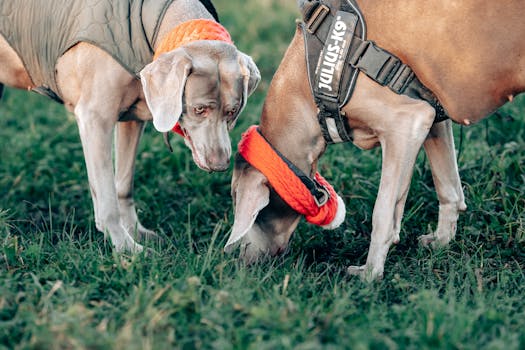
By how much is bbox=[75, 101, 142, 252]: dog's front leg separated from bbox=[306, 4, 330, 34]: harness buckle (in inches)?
46.0

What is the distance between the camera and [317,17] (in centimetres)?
386

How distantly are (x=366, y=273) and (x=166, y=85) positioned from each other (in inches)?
54.9

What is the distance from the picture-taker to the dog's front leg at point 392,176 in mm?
3755

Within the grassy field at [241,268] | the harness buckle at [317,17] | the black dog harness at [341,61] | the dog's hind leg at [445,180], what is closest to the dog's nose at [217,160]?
the grassy field at [241,268]

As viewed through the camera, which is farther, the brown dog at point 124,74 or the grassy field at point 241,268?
the brown dog at point 124,74

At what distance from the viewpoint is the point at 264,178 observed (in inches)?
154

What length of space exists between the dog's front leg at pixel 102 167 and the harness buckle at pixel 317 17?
1168 mm

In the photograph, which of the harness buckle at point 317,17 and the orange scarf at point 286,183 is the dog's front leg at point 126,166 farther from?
the harness buckle at point 317,17

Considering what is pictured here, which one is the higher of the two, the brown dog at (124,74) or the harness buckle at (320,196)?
the brown dog at (124,74)

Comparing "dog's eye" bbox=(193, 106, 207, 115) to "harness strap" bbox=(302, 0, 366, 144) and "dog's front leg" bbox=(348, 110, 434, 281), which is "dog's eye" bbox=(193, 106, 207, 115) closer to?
"harness strap" bbox=(302, 0, 366, 144)

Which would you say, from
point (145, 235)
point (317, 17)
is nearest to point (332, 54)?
point (317, 17)

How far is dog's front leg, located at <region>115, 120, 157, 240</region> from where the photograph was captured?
15.3 ft

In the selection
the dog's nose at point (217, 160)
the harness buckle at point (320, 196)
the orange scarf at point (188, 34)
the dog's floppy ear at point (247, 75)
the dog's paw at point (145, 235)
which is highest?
the orange scarf at point (188, 34)

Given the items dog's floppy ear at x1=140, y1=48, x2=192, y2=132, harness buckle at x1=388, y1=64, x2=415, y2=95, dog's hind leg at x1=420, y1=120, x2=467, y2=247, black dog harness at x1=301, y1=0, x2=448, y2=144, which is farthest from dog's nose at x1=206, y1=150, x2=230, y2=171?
dog's hind leg at x1=420, y1=120, x2=467, y2=247
